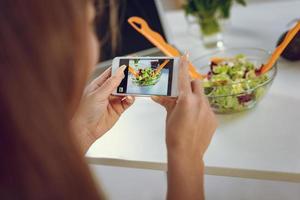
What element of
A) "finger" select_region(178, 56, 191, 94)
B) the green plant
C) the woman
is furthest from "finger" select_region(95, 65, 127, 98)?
the green plant

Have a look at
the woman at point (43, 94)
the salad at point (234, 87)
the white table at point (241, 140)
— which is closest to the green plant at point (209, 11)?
the white table at point (241, 140)

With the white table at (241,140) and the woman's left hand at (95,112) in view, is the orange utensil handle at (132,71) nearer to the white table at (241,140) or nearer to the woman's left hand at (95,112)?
the woman's left hand at (95,112)

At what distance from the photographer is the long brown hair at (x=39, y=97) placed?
1.36 ft

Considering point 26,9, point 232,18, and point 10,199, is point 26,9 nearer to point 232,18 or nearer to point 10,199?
point 10,199

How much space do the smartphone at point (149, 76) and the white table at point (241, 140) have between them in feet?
0.38

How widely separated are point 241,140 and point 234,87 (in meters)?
0.11

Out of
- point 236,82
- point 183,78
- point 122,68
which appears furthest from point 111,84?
point 236,82

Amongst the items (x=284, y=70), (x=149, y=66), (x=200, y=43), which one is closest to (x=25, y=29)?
(x=149, y=66)

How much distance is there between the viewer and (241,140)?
810 millimetres

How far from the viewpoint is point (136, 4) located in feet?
3.98

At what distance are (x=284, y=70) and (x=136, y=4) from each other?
441 mm

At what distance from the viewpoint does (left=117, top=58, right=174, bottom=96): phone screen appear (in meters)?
0.79

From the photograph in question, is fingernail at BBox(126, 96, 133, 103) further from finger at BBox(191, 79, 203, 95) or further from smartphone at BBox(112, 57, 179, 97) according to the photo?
finger at BBox(191, 79, 203, 95)

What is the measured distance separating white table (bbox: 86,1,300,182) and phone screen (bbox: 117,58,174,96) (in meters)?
0.12
